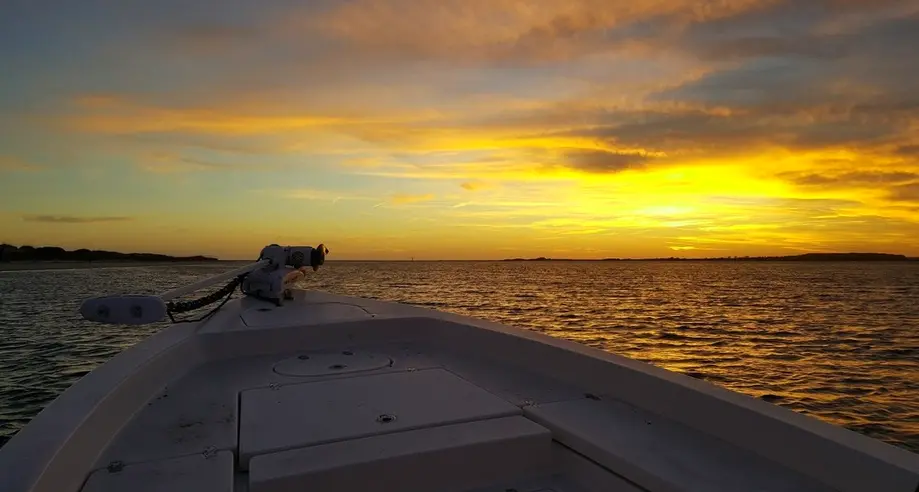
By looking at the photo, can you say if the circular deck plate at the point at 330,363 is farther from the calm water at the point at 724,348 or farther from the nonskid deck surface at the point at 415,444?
the calm water at the point at 724,348

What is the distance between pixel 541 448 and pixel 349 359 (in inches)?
93.6

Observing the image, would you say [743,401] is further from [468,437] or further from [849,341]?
[849,341]

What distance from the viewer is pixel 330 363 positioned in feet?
14.8

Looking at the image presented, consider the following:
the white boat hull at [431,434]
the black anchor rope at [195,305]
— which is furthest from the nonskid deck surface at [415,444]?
the black anchor rope at [195,305]

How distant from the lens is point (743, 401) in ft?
9.24

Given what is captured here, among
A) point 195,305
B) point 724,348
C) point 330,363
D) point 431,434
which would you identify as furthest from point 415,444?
point 724,348

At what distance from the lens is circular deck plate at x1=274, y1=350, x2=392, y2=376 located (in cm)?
423

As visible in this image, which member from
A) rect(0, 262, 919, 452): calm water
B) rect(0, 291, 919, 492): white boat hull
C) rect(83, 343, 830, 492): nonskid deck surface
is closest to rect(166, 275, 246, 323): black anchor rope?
rect(0, 291, 919, 492): white boat hull

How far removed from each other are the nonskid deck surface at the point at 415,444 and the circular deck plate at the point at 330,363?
48 centimetres

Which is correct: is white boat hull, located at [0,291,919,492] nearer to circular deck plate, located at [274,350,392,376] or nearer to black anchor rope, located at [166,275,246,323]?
circular deck plate, located at [274,350,392,376]

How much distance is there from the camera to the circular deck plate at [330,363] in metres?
4.23

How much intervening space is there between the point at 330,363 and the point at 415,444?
2102 mm

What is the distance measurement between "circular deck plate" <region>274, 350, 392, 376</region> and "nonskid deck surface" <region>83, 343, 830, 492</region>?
0.48 meters

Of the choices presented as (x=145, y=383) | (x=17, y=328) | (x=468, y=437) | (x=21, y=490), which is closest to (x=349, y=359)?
(x=145, y=383)
